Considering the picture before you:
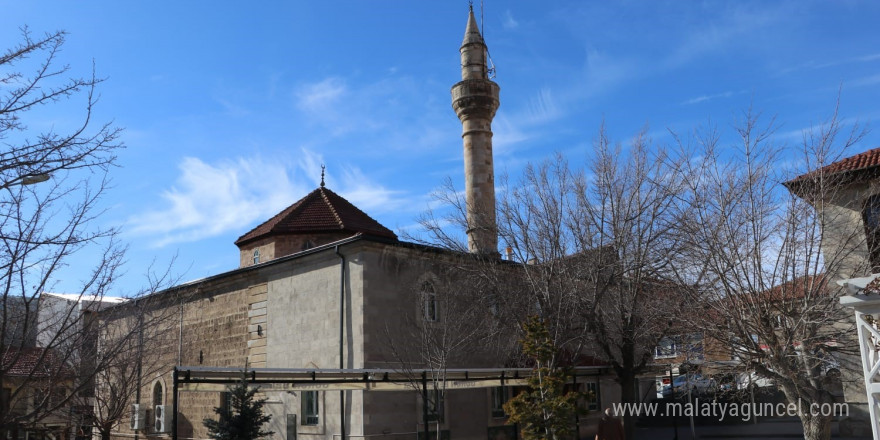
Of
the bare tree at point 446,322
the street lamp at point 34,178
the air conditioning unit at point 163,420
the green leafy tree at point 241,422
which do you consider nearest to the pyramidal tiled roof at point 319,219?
the bare tree at point 446,322

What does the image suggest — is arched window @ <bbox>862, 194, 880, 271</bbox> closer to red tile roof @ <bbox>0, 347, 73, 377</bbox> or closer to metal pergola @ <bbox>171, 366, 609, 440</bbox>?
metal pergola @ <bbox>171, 366, 609, 440</bbox>

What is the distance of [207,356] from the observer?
24.3 metres

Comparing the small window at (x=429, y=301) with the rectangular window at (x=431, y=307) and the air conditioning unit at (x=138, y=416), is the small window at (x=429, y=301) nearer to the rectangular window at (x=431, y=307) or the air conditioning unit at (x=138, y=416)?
the rectangular window at (x=431, y=307)

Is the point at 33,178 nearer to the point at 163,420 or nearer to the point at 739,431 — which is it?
the point at 163,420

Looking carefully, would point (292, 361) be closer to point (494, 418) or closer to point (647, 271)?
point (494, 418)

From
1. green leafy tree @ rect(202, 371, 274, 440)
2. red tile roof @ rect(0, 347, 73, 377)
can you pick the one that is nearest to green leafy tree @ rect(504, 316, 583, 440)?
green leafy tree @ rect(202, 371, 274, 440)

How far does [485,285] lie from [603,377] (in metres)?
4.48

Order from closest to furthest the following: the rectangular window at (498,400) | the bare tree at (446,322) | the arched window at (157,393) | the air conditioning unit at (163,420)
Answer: the bare tree at (446,322), the rectangular window at (498,400), the air conditioning unit at (163,420), the arched window at (157,393)

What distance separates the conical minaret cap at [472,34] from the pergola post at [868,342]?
74.1 ft

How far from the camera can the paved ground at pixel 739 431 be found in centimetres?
2040

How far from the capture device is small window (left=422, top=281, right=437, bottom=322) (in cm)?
1992

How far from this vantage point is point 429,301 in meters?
20.3

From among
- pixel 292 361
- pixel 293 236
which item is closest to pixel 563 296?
pixel 292 361

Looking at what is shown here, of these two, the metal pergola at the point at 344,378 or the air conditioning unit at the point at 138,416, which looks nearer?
the metal pergola at the point at 344,378
